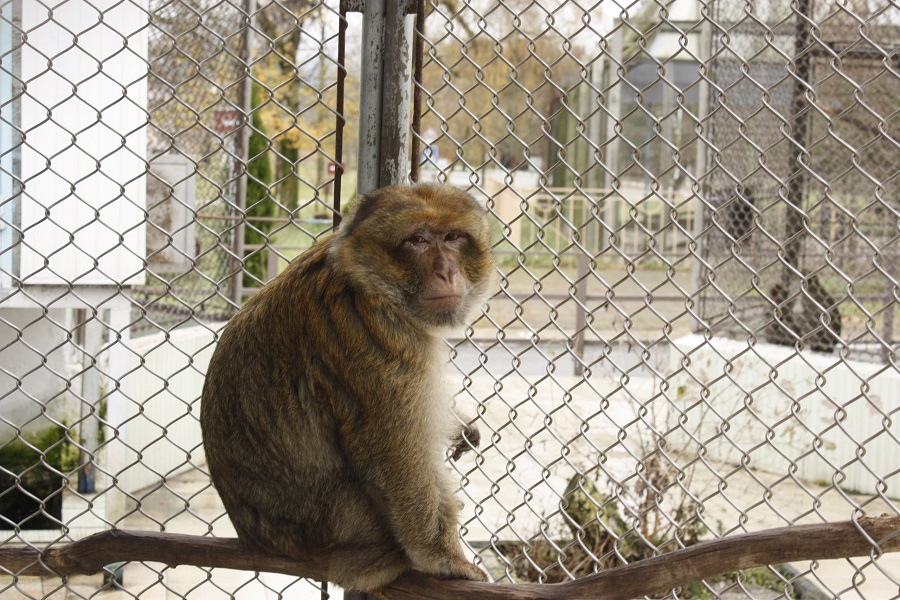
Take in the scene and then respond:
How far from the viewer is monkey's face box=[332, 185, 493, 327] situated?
107 inches

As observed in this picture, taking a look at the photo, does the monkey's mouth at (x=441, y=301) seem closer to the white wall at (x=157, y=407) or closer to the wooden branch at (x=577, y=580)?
the wooden branch at (x=577, y=580)

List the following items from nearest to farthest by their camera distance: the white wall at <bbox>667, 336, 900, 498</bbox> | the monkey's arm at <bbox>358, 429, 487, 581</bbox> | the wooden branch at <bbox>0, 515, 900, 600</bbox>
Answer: the wooden branch at <bbox>0, 515, 900, 600</bbox> < the monkey's arm at <bbox>358, 429, 487, 581</bbox> < the white wall at <bbox>667, 336, 900, 498</bbox>

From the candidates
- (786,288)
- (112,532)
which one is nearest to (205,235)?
(786,288)

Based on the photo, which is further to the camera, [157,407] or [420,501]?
[157,407]

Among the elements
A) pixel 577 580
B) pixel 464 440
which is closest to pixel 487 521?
pixel 464 440

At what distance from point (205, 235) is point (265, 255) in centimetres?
397

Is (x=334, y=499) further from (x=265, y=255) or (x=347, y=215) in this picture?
(x=265, y=255)

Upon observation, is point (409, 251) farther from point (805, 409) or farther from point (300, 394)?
point (805, 409)

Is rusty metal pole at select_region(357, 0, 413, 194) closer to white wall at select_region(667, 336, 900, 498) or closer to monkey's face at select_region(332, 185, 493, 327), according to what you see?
monkey's face at select_region(332, 185, 493, 327)

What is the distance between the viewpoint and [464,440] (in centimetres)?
327

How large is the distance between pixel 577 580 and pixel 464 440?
0.74 meters

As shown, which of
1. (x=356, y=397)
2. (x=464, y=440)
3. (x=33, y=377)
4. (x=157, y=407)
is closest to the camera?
(x=356, y=397)

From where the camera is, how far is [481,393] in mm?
10914

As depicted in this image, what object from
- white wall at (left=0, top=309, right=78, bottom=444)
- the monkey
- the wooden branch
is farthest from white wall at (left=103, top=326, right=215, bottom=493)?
the monkey
